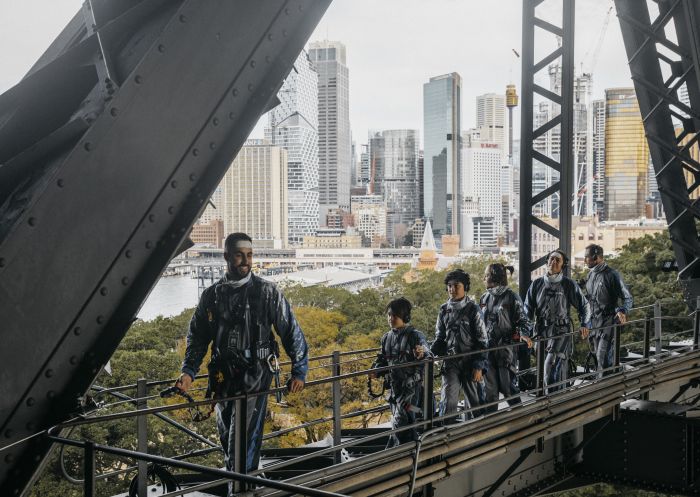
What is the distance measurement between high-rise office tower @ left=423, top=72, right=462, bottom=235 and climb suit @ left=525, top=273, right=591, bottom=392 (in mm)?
103394

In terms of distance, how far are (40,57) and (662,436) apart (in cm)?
677

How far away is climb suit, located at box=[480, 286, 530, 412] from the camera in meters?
6.71

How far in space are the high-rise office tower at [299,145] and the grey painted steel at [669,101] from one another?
61748 mm

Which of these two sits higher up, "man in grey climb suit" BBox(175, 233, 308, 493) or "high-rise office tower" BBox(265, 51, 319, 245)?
"high-rise office tower" BBox(265, 51, 319, 245)

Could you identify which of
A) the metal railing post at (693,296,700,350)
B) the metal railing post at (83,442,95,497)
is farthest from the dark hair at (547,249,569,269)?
the metal railing post at (83,442,95,497)

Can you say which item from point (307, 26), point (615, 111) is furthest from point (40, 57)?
Answer: point (615, 111)

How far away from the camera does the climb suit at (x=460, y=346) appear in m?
6.13

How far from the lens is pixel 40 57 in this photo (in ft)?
8.84

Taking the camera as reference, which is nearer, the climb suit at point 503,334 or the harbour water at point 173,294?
the climb suit at point 503,334

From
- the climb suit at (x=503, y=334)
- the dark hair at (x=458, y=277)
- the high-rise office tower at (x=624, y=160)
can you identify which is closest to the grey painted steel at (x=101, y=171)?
the dark hair at (x=458, y=277)

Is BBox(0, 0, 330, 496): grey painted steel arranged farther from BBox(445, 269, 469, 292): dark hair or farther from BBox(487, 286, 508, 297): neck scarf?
BBox(487, 286, 508, 297): neck scarf

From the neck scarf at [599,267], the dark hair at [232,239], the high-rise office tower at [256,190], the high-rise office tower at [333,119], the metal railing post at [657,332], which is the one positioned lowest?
the metal railing post at [657,332]

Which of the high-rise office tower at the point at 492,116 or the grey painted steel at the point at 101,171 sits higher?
the high-rise office tower at the point at 492,116

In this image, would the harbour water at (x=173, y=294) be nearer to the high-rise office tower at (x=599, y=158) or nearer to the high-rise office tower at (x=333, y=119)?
the high-rise office tower at (x=333, y=119)
